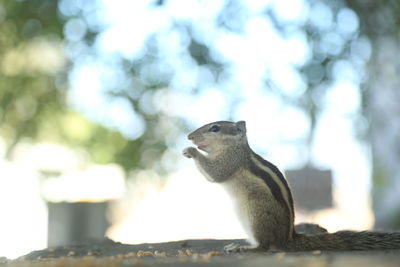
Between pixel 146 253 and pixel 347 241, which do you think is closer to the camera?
pixel 347 241

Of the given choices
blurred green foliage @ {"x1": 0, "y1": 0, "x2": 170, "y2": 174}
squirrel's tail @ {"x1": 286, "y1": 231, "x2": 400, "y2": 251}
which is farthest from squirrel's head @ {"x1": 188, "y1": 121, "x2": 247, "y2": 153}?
blurred green foliage @ {"x1": 0, "y1": 0, "x2": 170, "y2": 174}

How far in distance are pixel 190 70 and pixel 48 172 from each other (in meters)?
4.10

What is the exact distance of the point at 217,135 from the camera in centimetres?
466

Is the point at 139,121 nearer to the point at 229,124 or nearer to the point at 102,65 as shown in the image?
the point at 102,65

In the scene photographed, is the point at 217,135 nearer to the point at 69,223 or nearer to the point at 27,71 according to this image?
the point at 69,223

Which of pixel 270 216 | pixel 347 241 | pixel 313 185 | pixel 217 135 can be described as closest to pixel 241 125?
pixel 217 135

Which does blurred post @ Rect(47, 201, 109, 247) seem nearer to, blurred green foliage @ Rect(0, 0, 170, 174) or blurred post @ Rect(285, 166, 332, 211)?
blurred post @ Rect(285, 166, 332, 211)

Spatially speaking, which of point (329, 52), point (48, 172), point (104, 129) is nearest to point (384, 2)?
point (329, 52)

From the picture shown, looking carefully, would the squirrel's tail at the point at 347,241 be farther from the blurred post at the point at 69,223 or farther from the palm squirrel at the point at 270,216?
the blurred post at the point at 69,223

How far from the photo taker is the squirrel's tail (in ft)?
12.9

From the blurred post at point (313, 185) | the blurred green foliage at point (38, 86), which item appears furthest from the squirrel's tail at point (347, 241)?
the blurred green foliage at point (38, 86)

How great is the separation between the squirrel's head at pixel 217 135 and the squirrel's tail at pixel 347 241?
975 millimetres

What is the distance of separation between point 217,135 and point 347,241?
1.34 metres

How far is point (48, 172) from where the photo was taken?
12375 millimetres
